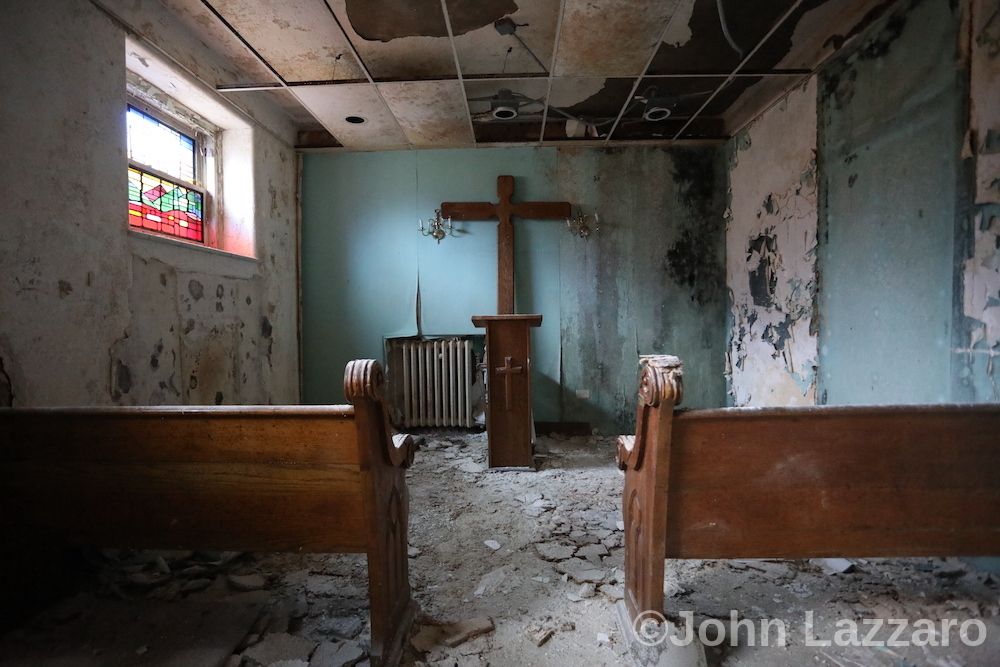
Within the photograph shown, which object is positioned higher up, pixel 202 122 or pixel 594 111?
pixel 594 111

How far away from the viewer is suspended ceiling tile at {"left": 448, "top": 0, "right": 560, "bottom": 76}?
96.3 inches

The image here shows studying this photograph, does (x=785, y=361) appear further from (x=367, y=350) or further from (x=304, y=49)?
(x=304, y=49)

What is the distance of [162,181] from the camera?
2.84 m

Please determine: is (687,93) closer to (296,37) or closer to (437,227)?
(437,227)

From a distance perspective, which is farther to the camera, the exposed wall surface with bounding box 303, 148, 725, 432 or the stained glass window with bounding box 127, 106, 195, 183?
the exposed wall surface with bounding box 303, 148, 725, 432

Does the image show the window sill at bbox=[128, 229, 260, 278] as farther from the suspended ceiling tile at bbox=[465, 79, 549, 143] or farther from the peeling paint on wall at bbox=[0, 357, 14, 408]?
the suspended ceiling tile at bbox=[465, 79, 549, 143]

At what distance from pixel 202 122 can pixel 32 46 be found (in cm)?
144

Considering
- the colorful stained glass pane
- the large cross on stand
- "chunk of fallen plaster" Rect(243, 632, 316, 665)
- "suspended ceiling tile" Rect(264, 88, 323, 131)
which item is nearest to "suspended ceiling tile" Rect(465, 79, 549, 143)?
"suspended ceiling tile" Rect(264, 88, 323, 131)

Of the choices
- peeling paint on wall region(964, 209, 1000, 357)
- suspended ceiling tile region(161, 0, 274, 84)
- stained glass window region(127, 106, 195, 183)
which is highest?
suspended ceiling tile region(161, 0, 274, 84)

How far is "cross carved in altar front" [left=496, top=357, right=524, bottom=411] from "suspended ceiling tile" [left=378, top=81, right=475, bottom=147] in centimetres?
192

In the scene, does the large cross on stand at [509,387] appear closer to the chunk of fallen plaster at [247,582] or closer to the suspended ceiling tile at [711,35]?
the chunk of fallen plaster at [247,582]

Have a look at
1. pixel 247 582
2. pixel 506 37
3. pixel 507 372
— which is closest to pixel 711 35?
pixel 506 37

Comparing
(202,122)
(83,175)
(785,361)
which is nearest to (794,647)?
(785,361)

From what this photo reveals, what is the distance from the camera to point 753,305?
11.9 feet
